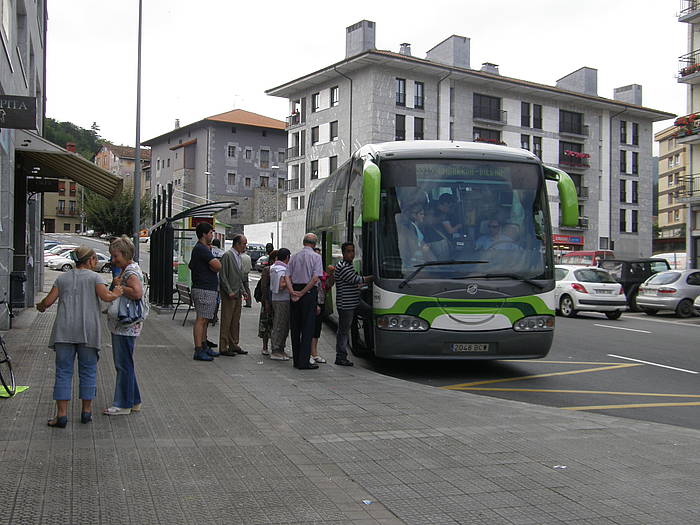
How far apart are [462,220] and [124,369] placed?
5231 millimetres

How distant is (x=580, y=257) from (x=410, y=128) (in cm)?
2039

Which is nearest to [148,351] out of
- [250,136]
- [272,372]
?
[272,372]

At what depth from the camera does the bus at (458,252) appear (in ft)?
33.4

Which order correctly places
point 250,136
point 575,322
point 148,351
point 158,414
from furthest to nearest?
point 250,136
point 575,322
point 148,351
point 158,414

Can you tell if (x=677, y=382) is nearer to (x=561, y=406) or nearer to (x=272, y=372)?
(x=561, y=406)

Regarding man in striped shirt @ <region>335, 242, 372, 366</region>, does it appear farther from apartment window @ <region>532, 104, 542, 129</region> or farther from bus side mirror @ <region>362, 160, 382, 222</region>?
apartment window @ <region>532, 104, 542, 129</region>

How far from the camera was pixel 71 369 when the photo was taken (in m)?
6.57

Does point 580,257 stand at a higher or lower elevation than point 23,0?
lower

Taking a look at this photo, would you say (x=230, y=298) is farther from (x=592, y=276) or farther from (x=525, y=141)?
(x=525, y=141)

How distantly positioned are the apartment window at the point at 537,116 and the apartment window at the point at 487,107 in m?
3.61

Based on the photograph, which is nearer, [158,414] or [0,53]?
[158,414]

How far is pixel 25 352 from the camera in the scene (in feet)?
36.5

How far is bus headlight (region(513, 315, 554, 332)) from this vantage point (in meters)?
10.3

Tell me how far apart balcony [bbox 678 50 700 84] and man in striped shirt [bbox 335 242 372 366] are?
31.2m
